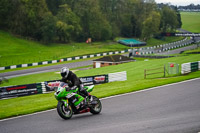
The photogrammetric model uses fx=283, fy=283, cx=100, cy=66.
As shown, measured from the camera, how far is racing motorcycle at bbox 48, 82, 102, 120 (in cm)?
1124

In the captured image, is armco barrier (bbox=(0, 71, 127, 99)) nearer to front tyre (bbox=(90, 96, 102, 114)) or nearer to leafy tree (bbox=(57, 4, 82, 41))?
front tyre (bbox=(90, 96, 102, 114))

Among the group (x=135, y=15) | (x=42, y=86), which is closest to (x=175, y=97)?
(x=42, y=86)

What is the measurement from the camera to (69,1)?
11188cm

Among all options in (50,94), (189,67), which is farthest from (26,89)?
(189,67)

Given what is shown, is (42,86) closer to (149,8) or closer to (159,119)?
(159,119)

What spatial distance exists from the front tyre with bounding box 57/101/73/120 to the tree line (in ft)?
260

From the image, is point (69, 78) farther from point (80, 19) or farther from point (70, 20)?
point (80, 19)

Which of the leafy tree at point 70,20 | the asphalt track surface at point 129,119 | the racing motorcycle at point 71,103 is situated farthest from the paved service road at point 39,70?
the racing motorcycle at point 71,103

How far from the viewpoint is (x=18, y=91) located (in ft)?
83.3

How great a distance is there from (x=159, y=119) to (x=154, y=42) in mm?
109584

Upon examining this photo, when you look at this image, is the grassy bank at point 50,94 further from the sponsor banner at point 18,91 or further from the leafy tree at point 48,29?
the leafy tree at point 48,29

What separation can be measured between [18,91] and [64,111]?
49.6ft

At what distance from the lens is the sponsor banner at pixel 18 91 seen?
976 inches

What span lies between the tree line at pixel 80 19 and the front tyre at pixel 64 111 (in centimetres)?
7919
